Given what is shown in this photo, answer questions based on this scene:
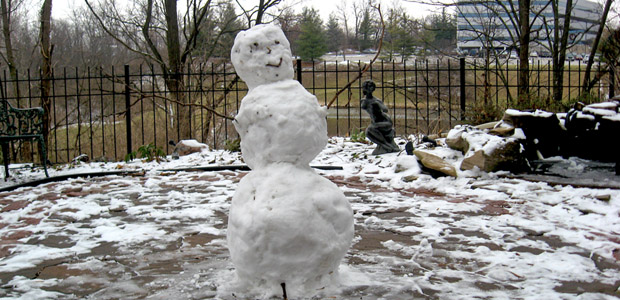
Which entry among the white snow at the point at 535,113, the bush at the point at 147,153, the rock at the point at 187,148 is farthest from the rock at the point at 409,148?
the bush at the point at 147,153

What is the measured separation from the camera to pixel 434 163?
6.76 meters

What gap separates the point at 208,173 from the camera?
7.73 metres

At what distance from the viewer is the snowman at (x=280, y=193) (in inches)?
105

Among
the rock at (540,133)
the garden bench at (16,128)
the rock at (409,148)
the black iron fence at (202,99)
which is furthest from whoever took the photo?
the black iron fence at (202,99)

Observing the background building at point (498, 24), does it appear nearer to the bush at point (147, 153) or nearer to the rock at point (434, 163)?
the rock at point (434, 163)

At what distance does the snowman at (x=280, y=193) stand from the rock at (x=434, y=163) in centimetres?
401

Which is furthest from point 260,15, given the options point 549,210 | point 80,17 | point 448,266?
point 80,17

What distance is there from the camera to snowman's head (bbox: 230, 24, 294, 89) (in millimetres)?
2906

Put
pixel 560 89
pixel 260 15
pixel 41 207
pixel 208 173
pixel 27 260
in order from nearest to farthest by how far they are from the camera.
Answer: pixel 27 260 → pixel 41 207 → pixel 208 173 → pixel 560 89 → pixel 260 15

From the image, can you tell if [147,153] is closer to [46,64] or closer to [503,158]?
[46,64]

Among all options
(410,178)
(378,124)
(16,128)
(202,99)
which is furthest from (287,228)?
(202,99)

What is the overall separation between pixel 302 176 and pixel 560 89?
9.04 m

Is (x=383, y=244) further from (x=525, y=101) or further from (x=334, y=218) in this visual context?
(x=525, y=101)

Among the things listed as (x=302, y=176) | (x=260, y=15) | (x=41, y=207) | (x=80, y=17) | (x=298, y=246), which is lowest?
(x=41, y=207)
